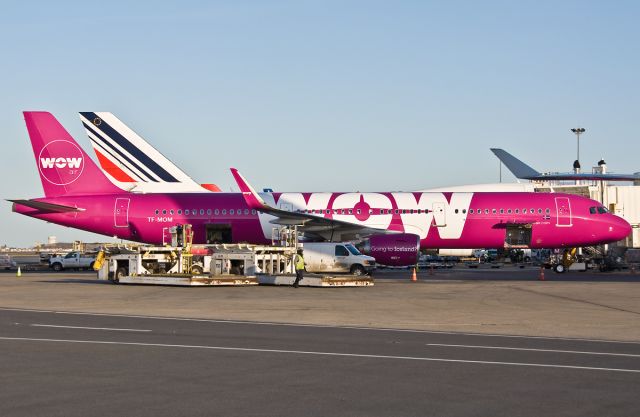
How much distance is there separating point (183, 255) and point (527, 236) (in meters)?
21.3

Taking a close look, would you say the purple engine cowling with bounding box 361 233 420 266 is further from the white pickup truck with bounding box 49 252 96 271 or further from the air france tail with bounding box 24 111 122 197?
the white pickup truck with bounding box 49 252 96 271

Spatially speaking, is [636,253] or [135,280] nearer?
[135,280]

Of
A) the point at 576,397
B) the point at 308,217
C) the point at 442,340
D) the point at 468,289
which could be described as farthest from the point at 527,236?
the point at 576,397

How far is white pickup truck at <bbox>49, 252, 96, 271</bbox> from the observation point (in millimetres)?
66562

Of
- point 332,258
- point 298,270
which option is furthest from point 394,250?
point 298,270

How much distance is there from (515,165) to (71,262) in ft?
168

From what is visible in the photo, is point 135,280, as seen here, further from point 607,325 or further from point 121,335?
point 607,325

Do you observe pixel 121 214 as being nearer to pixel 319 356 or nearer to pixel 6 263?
pixel 6 263

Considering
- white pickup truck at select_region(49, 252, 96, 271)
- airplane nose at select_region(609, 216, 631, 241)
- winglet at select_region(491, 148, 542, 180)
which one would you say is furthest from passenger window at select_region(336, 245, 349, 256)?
winglet at select_region(491, 148, 542, 180)

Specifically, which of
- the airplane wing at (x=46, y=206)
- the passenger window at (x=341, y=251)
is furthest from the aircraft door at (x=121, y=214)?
the passenger window at (x=341, y=251)

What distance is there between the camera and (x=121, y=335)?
1777 cm


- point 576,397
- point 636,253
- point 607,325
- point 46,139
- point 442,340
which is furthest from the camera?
point 636,253

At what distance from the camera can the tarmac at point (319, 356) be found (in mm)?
10320

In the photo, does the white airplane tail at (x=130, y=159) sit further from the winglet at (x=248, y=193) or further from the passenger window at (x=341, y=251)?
the passenger window at (x=341, y=251)
